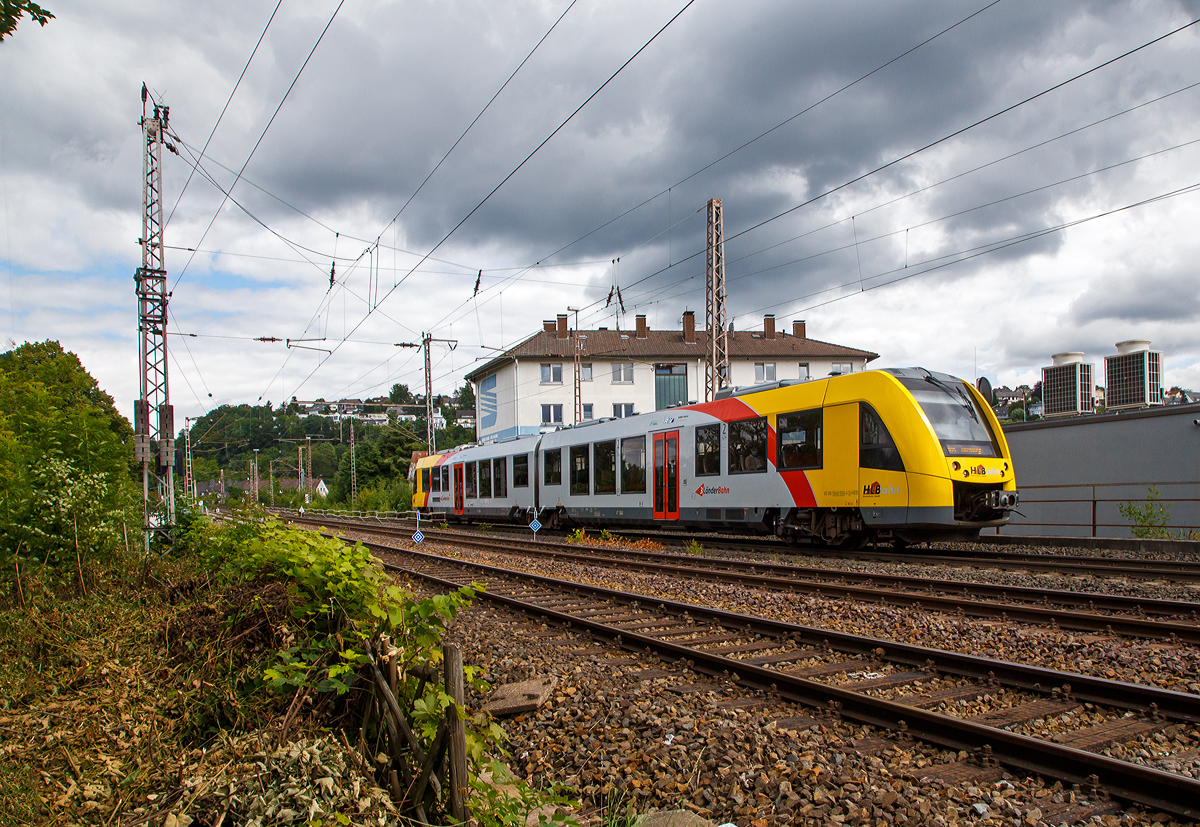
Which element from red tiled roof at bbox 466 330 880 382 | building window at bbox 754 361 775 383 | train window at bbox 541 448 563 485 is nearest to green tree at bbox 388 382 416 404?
red tiled roof at bbox 466 330 880 382

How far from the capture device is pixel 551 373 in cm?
4894

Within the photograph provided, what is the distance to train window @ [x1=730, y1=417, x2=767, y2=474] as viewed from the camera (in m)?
14.4

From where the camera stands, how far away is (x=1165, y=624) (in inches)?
252

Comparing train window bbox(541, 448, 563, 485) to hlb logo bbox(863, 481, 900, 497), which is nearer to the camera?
hlb logo bbox(863, 481, 900, 497)

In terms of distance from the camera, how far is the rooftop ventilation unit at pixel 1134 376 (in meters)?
23.6

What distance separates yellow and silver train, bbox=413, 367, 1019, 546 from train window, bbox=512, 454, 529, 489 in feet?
11.4

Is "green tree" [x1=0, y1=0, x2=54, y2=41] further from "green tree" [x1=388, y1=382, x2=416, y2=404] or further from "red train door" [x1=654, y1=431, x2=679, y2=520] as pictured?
"green tree" [x1=388, y1=382, x2=416, y2=404]

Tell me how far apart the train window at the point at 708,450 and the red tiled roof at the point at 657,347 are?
105ft

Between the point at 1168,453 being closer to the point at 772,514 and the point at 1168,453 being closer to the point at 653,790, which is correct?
the point at 772,514

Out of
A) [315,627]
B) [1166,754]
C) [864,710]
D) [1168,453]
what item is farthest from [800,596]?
[1168,453]

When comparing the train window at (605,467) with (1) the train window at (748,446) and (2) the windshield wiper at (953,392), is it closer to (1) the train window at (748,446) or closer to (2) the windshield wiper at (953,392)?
(1) the train window at (748,446)

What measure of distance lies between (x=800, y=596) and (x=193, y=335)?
75.2 ft

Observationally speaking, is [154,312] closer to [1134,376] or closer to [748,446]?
[748,446]

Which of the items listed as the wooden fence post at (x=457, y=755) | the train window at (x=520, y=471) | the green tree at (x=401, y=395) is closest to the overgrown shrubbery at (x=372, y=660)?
the wooden fence post at (x=457, y=755)
